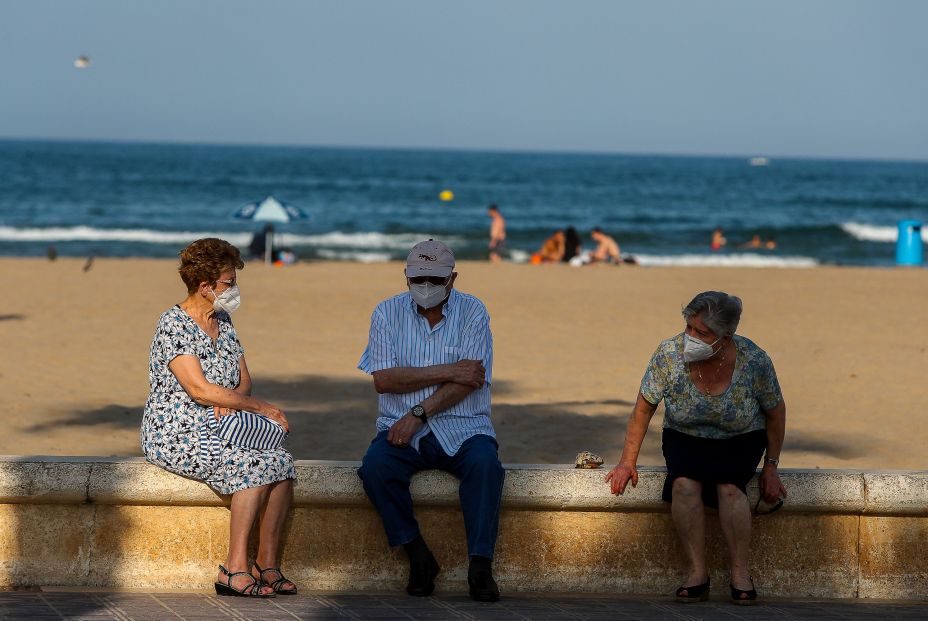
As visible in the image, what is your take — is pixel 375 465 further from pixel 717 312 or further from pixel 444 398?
pixel 717 312

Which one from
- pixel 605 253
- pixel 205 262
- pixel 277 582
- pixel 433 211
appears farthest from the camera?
pixel 433 211

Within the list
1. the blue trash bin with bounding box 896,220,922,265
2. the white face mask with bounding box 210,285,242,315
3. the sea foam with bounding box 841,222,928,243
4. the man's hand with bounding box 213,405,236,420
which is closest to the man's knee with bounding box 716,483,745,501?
the man's hand with bounding box 213,405,236,420

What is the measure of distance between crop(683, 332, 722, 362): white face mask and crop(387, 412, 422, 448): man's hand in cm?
103

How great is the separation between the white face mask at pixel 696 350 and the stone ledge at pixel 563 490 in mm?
462

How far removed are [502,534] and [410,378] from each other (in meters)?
0.68

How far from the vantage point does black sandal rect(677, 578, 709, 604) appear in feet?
15.5

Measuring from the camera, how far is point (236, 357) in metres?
4.91

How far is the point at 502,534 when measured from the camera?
15.9ft

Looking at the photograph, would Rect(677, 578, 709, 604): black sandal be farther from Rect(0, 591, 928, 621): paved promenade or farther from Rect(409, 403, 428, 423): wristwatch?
Rect(409, 403, 428, 423): wristwatch

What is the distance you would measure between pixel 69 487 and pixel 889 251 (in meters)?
33.3

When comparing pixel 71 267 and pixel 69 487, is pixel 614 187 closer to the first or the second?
pixel 71 267

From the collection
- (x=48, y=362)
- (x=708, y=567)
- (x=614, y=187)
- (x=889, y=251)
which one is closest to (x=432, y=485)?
(x=708, y=567)

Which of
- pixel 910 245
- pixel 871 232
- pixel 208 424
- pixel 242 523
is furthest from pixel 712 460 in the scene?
pixel 871 232

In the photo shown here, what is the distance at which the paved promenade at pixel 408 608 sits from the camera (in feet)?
14.1
